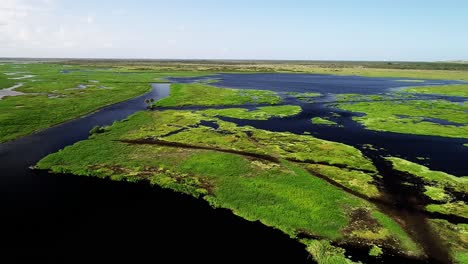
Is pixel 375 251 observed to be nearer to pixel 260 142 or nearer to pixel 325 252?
pixel 325 252

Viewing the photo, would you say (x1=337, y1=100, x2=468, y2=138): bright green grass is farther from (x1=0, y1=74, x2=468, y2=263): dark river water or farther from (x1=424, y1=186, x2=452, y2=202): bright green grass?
(x1=424, y1=186, x2=452, y2=202): bright green grass

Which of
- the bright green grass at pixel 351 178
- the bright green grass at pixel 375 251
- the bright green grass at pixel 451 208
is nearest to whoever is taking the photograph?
the bright green grass at pixel 375 251

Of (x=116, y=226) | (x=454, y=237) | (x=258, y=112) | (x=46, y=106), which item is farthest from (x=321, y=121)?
(x=46, y=106)

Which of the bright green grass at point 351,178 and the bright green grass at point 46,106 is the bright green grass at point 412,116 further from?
the bright green grass at point 46,106

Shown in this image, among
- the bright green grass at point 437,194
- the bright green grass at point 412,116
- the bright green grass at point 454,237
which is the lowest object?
the bright green grass at point 454,237

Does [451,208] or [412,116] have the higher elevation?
[412,116]

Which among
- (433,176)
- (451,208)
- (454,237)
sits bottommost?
(454,237)

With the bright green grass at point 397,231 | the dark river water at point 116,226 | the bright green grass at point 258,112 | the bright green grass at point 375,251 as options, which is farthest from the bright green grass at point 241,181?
the bright green grass at point 258,112
